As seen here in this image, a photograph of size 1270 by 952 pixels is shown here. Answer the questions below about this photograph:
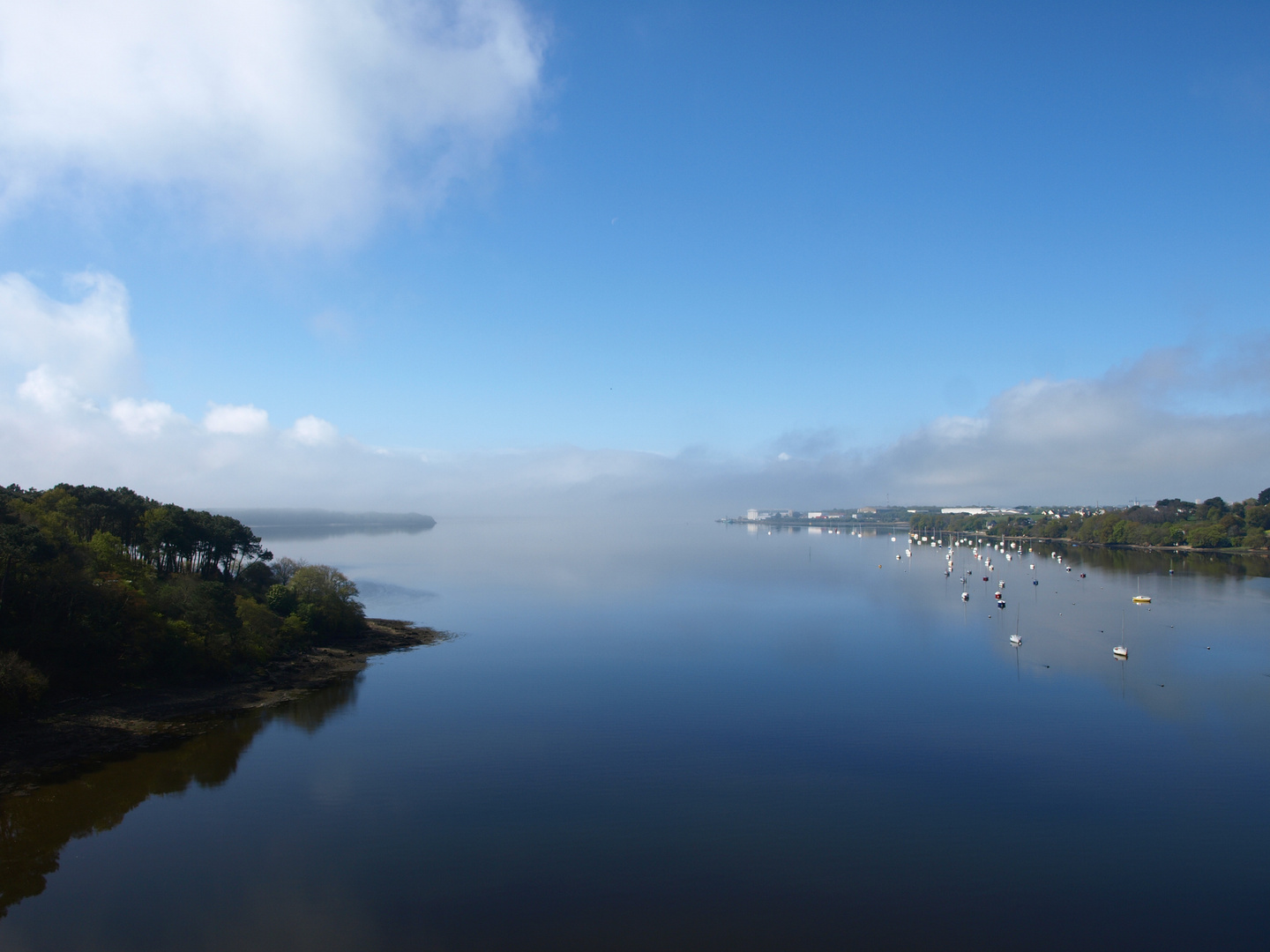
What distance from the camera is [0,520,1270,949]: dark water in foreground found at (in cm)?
1052

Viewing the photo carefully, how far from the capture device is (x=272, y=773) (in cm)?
1611

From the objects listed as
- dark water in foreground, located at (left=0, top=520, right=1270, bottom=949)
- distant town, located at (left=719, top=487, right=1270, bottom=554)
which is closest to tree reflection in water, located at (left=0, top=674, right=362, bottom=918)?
dark water in foreground, located at (left=0, top=520, right=1270, bottom=949)

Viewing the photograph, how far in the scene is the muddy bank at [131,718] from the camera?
15961mm

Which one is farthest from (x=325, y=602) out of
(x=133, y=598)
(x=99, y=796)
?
(x=99, y=796)

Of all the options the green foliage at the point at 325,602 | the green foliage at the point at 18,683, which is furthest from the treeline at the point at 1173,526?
the green foliage at the point at 18,683

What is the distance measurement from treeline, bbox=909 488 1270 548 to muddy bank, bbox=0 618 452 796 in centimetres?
9453

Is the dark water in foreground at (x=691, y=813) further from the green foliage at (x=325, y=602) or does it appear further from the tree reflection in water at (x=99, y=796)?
the green foliage at (x=325, y=602)

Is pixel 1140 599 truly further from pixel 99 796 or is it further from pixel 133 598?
pixel 133 598

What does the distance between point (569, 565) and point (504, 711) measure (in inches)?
1940

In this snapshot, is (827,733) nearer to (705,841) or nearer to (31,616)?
(705,841)

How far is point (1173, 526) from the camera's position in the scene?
86.0m

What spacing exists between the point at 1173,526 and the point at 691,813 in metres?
98.1

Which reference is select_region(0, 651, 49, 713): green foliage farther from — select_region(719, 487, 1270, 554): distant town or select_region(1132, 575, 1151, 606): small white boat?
select_region(719, 487, 1270, 554): distant town

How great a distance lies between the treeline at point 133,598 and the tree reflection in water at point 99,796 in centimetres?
437
